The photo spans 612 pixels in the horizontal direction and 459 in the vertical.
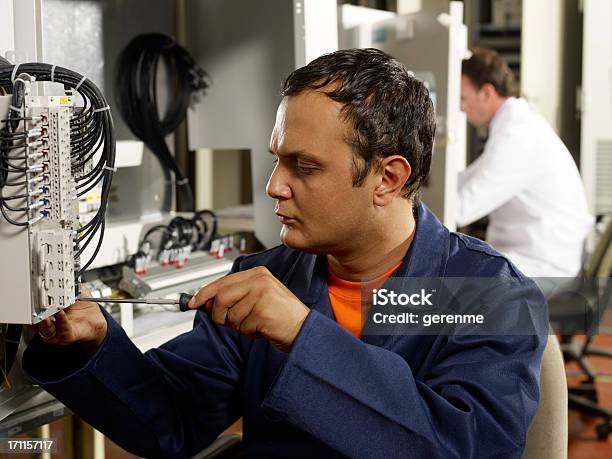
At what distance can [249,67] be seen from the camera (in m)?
2.43

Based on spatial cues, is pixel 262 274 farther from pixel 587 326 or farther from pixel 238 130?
pixel 587 326

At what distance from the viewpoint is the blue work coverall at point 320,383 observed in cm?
88

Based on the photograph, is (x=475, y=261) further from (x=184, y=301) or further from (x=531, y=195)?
(x=531, y=195)

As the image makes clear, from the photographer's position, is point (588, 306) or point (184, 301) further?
point (588, 306)

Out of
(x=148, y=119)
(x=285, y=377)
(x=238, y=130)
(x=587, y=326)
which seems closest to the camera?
(x=285, y=377)

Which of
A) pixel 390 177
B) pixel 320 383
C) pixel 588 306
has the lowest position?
pixel 588 306

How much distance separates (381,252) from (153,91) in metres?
1.41

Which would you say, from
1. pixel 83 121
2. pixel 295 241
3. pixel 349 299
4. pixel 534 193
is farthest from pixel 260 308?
pixel 534 193

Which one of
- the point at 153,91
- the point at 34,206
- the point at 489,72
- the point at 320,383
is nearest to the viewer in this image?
the point at 320,383

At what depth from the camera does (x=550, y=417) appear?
1.08 metres

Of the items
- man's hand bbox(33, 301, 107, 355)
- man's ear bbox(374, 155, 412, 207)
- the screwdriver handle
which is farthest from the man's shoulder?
man's hand bbox(33, 301, 107, 355)

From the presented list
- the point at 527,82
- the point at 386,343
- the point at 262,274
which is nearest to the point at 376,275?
the point at 386,343

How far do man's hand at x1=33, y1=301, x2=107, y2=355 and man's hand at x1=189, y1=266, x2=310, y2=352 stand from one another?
0.24 meters

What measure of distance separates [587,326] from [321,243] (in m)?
2.22
